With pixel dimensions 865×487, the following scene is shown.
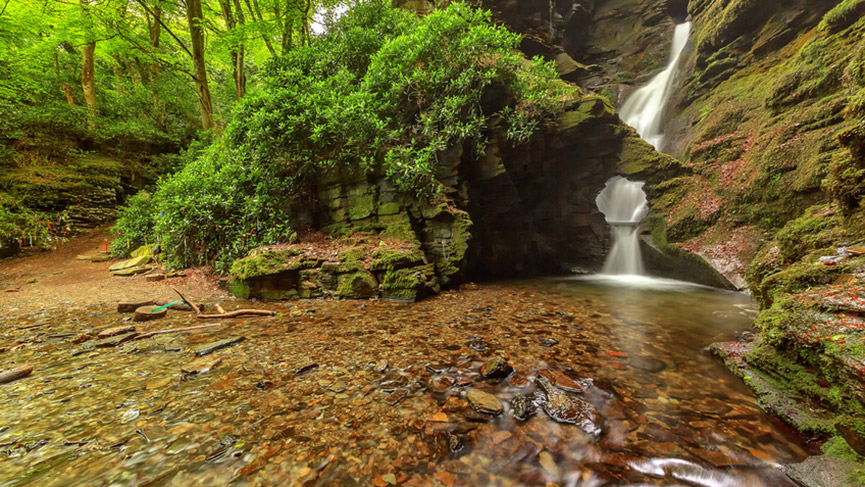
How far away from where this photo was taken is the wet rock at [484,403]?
2492 millimetres

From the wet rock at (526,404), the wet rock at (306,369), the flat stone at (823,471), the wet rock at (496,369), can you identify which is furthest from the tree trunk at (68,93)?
the flat stone at (823,471)

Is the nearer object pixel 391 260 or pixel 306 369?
pixel 306 369

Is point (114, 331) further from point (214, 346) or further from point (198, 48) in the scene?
point (198, 48)

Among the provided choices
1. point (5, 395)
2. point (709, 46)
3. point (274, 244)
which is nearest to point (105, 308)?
point (274, 244)

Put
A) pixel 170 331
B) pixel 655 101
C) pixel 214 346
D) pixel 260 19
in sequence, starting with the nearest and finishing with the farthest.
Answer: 1. pixel 214 346
2. pixel 170 331
3. pixel 260 19
4. pixel 655 101

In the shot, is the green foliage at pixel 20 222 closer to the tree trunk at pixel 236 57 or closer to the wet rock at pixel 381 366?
the tree trunk at pixel 236 57

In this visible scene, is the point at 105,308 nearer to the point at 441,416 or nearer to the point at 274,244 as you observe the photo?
the point at 274,244

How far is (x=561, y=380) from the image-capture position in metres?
2.99

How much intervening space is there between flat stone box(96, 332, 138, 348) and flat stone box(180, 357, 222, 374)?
1440mm

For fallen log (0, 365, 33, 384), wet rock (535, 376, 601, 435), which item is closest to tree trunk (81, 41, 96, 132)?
fallen log (0, 365, 33, 384)

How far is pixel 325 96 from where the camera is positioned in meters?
8.17

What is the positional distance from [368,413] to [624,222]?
1492 centimetres

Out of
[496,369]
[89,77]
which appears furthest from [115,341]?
[89,77]

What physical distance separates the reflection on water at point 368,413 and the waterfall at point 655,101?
16.4 metres
